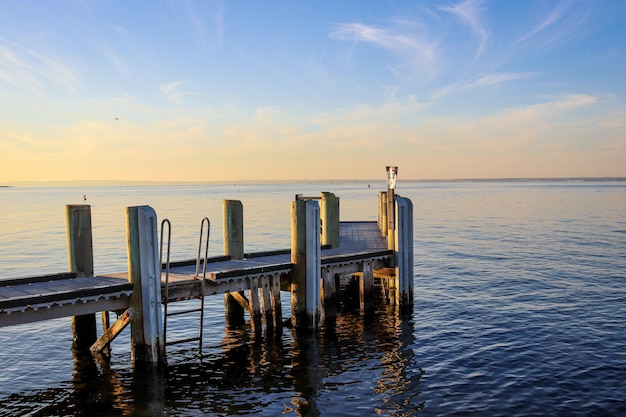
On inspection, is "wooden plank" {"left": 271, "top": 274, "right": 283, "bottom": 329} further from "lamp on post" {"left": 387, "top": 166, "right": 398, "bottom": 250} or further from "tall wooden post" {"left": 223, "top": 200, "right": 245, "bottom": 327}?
"lamp on post" {"left": 387, "top": 166, "right": 398, "bottom": 250}

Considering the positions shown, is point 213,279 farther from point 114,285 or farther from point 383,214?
point 383,214

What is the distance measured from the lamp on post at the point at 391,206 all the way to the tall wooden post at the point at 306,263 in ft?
12.4

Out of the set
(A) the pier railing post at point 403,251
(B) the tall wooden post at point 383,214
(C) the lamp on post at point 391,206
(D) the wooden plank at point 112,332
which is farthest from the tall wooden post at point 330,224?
(D) the wooden plank at point 112,332

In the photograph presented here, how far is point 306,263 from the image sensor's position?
582 inches

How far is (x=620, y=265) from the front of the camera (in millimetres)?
27531

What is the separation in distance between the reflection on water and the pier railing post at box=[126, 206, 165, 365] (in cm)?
59

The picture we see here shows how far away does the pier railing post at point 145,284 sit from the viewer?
11797mm

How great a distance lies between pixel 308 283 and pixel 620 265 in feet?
67.5

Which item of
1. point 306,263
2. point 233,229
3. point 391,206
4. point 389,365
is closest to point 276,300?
point 306,263

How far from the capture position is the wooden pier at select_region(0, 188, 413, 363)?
11734 millimetres

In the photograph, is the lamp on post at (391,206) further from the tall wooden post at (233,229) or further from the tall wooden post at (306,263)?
the tall wooden post at (233,229)

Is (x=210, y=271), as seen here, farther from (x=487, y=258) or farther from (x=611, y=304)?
(x=487, y=258)

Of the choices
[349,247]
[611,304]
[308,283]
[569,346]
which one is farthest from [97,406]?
[611,304]

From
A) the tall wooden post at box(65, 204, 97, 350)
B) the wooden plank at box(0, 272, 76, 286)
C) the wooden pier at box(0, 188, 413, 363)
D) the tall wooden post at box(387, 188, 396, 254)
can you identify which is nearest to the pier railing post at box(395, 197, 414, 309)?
the wooden pier at box(0, 188, 413, 363)
